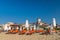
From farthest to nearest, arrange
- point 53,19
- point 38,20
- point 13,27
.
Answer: point 38,20 → point 13,27 → point 53,19

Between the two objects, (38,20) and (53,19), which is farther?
(38,20)

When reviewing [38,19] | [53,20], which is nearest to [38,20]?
[38,19]

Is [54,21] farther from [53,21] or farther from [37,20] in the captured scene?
[37,20]

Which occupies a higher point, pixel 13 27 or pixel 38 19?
pixel 38 19

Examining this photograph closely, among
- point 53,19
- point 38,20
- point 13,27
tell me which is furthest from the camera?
point 38,20

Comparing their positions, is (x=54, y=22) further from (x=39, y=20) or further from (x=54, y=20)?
(x=39, y=20)

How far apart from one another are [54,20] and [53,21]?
415mm

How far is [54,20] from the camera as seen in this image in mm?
34906

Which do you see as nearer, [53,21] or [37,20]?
[53,21]

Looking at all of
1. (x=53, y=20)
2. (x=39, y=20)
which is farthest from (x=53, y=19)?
(x=39, y=20)

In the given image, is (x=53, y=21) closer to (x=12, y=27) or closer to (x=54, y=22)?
(x=54, y=22)

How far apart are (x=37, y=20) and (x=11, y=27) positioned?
32.3ft

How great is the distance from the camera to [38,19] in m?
43.5

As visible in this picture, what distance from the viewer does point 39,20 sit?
43625 millimetres
